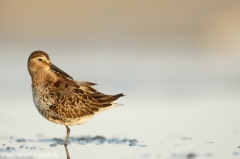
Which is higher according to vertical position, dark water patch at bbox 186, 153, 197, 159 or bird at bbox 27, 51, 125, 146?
bird at bbox 27, 51, 125, 146

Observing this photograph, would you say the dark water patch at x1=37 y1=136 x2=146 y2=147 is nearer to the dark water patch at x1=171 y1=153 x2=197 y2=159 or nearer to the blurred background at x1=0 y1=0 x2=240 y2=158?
the blurred background at x1=0 y1=0 x2=240 y2=158

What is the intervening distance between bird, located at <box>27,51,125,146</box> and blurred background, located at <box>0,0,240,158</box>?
0.61m

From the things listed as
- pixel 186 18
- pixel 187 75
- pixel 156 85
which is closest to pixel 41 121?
pixel 156 85

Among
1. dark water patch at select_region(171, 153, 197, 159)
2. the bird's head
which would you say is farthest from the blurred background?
the bird's head

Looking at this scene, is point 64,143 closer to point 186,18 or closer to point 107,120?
point 107,120

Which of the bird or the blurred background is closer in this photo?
the bird

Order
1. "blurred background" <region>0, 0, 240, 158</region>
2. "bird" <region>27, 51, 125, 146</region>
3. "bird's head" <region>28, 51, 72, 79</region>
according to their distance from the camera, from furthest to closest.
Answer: "blurred background" <region>0, 0, 240, 158</region> → "bird's head" <region>28, 51, 72, 79</region> → "bird" <region>27, 51, 125, 146</region>

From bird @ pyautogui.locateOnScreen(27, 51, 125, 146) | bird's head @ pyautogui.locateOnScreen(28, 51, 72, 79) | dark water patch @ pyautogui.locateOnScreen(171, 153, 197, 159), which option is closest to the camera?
dark water patch @ pyautogui.locateOnScreen(171, 153, 197, 159)

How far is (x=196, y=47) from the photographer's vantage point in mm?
18734

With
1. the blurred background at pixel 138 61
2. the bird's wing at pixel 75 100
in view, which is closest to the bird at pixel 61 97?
the bird's wing at pixel 75 100

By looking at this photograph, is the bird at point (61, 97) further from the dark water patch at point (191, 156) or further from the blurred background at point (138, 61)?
the dark water patch at point (191, 156)

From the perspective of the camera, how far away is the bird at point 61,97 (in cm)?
1019

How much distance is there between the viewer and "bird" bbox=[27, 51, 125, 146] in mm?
10185

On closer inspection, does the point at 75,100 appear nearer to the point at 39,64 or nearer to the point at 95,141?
the point at 95,141
